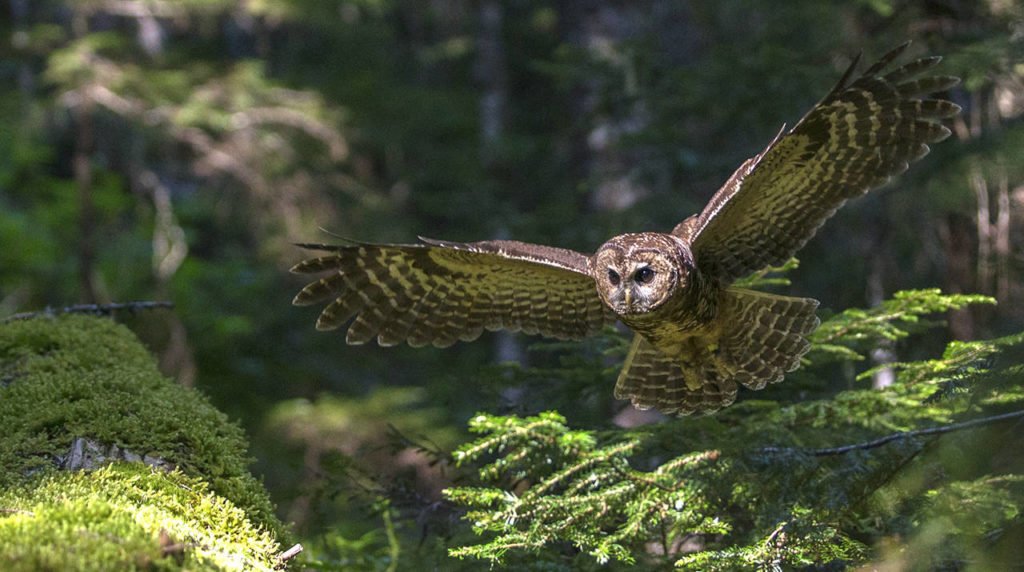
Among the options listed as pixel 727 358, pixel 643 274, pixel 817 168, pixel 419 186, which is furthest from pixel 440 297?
pixel 419 186

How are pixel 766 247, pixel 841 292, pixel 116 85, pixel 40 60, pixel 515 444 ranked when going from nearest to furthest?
pixel 515 444 → pixel 766 247 → pixel 841 292 → pixel 116 85 → pixel 40 60

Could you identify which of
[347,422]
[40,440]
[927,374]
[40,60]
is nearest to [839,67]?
[927,374]

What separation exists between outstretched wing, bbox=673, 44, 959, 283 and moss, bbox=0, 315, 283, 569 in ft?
7.26

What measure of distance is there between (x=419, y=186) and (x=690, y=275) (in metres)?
11.7

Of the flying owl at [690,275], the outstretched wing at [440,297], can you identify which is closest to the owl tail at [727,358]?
the flying owl at [690,275]

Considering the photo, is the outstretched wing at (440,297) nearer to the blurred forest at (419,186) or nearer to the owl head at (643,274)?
the blurred forest at (419,186)

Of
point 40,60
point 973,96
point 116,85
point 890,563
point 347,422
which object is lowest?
point 890,563

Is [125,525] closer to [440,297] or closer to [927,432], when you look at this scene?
[440,297]

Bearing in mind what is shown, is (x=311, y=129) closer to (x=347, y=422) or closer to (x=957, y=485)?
(x=347, y=422)

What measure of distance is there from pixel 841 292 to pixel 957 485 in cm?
592

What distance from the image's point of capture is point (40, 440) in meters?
2.91

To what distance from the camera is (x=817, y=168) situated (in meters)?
4.12

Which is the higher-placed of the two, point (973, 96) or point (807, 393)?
point (973, 96)

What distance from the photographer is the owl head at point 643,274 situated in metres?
3.71
